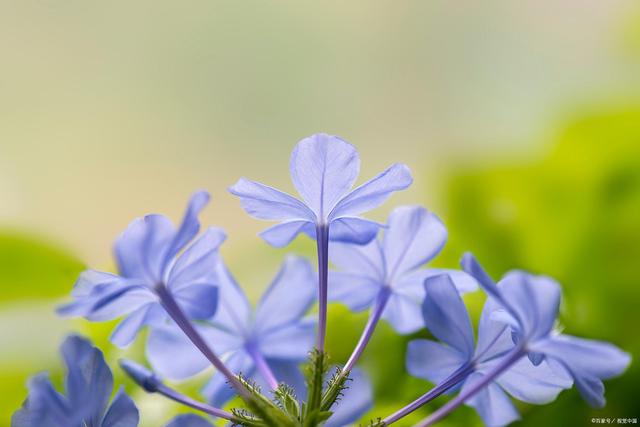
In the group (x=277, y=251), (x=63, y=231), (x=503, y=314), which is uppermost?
(x=503, y=314)

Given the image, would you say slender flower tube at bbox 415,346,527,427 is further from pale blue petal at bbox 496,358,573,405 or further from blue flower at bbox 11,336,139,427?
blue flower at bbox 11,336,139,427

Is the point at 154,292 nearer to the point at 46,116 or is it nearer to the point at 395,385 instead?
the point at 395,385

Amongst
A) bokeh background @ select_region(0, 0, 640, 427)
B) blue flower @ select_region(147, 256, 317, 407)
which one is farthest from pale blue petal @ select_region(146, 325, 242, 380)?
bokeh background @ select_region(0, 0, 640, 427)

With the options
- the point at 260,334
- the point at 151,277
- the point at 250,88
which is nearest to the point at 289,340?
the point at 260,334

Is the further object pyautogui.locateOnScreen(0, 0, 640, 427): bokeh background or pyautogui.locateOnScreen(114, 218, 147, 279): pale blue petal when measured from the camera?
pyautogui.locateOnScreen(0, 0, 640, 427): bokeh background

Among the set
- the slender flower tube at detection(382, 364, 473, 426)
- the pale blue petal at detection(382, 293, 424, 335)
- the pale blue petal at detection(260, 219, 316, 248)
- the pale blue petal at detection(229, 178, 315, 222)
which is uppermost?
the pale blue petal at detection(229, 178, 315, 222)

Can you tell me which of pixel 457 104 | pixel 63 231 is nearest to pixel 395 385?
pixel 63 231

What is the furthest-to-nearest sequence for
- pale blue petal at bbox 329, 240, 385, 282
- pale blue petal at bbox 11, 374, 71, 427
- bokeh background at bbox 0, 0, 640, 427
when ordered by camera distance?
1. bokeh background at bbox 0, 0, 640, 427
2. pale blue petal at bbox 329, 240, 385, 282
3. pale blue petal at bbox 11, 374, 71, 427
